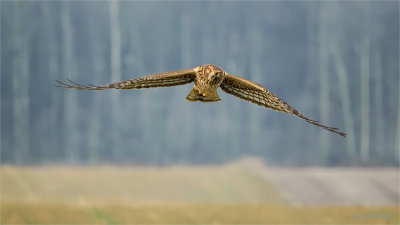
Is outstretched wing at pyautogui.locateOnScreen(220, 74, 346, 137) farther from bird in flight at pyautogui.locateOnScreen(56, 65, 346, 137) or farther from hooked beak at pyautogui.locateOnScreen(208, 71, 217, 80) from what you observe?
hooked beak at pyautogui.locateOnScreen(208, 71, 217, 80)

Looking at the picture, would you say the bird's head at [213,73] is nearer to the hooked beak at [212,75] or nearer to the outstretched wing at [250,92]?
the hooked beak at [212,75]

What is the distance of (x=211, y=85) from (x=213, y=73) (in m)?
0.38

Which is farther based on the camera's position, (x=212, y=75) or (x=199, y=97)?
(x=199, y=97)

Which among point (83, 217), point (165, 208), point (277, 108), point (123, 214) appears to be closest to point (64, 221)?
point (83, 217)

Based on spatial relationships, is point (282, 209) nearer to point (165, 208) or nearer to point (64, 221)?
point (165, 208)

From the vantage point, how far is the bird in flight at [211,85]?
11297 millimetres

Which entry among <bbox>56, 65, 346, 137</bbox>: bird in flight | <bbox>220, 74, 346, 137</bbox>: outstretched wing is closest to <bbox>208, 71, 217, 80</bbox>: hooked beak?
<bbox>56, 65, 346, 137</bbox>: bird in flight

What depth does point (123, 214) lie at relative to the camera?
17.9 meters

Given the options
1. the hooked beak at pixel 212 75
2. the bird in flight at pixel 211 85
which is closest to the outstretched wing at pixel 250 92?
the bird in flight at pixel 211 85

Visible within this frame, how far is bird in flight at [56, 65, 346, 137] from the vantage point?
11.3m

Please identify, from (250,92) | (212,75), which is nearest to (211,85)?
(212,75)

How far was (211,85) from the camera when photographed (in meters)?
11.4

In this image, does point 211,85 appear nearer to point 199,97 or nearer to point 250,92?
point 199,97

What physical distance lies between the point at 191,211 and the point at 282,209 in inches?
132
